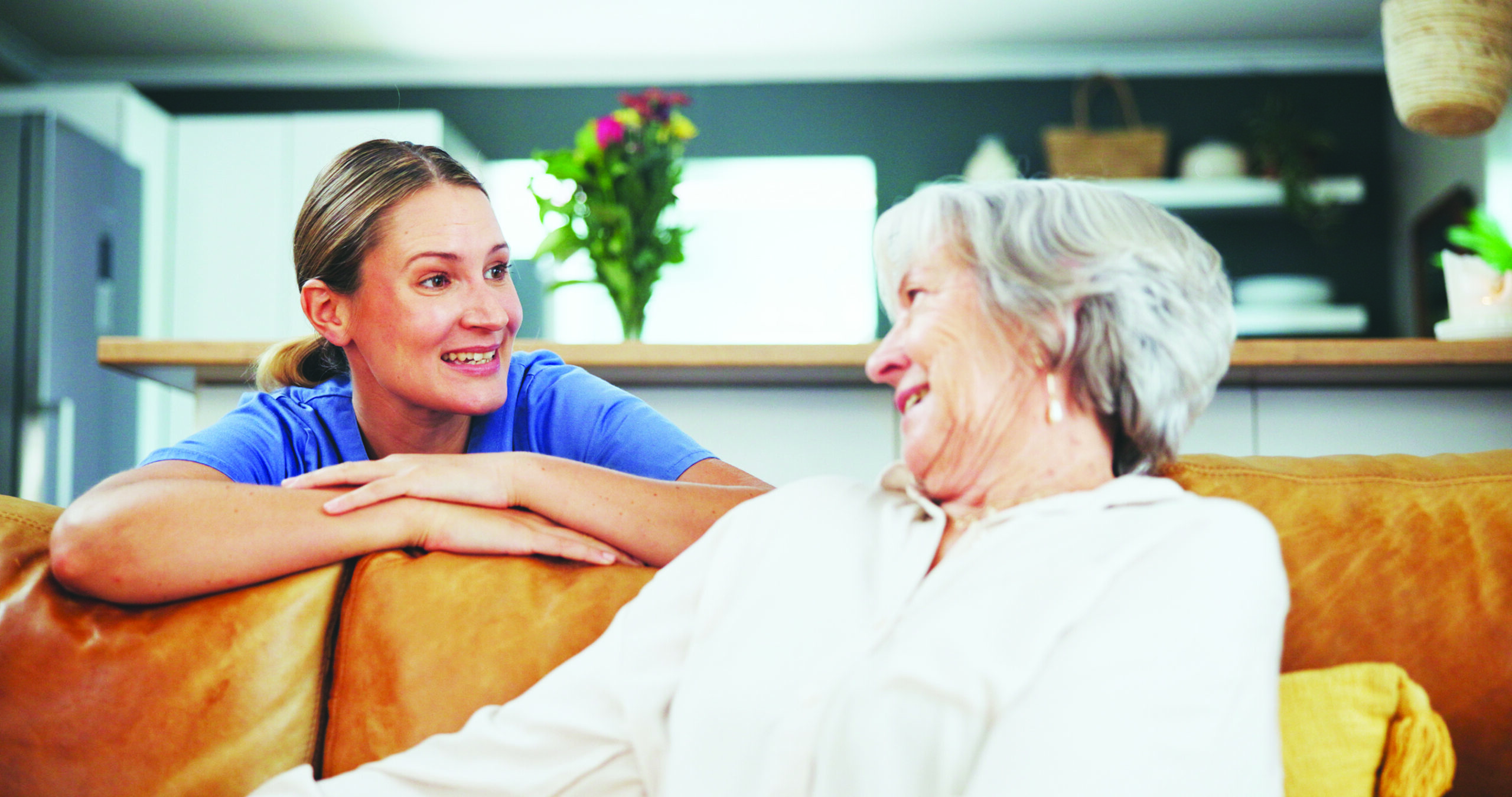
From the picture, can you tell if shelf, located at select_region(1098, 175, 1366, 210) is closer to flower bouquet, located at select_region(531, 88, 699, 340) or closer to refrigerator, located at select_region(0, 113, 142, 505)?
flower bouquet, located at select_region(531, 88, 699, 340)

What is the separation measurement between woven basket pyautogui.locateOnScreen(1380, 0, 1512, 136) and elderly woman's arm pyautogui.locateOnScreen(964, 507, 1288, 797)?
1.85m

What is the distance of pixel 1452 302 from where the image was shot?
85.4 inches

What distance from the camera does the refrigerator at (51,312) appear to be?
3904mm

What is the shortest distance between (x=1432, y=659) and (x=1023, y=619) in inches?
19.4

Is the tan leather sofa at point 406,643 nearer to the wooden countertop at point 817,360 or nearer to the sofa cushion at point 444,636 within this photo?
the sofa cushion at point 444,636

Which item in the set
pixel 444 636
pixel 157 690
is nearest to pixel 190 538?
pixel 157 690

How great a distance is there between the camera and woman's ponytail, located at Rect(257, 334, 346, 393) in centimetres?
159

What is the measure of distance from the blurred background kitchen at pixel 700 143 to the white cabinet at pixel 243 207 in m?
0.01

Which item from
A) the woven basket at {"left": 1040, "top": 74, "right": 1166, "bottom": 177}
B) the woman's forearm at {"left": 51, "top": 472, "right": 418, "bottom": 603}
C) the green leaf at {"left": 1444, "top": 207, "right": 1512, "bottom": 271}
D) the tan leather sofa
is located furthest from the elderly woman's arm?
the woven basket at {"left": 1040, "top": 74, "right": 1166, "bottom": 177}

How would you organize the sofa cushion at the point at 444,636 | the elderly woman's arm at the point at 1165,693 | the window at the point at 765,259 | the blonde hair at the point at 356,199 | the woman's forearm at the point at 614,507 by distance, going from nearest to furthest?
1. the elderly woman's arm at the point at 1165,693
2. the sofa cushion at the point at 444,636
3. the woman's forearm at the point at 614,507
4. the blonde hair at the point at 356,199
5. the window at the point at 765,259

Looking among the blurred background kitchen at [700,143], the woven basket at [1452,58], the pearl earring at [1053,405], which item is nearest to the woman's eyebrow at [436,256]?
the pearl earring at [1053,405]

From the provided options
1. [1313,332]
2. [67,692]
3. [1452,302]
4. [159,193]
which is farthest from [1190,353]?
[159,193]

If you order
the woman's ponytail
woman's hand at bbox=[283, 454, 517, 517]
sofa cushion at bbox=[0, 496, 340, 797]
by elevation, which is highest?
the woman's ponytail

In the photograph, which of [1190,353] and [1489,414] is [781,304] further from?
[1190,353]
